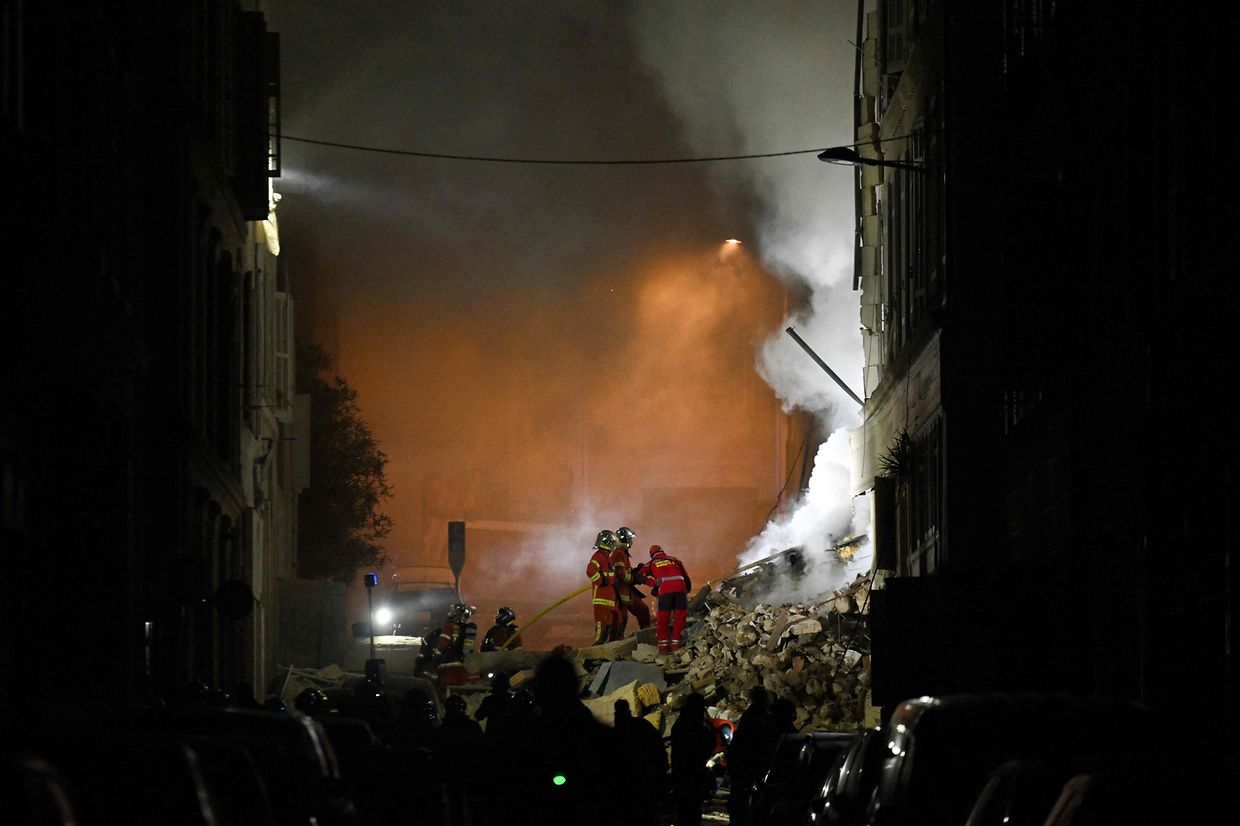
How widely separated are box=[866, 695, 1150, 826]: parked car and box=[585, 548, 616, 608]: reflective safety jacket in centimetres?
2253

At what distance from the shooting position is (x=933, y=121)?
26.0 m

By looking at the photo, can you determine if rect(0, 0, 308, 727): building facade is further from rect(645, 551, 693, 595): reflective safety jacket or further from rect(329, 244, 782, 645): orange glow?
rect(329, 244, 782, 645): orange glow

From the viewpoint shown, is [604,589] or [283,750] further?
[604,589]

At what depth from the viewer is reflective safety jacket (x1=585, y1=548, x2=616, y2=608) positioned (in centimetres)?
3300

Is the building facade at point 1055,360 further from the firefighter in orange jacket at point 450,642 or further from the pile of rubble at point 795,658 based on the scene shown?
the firefighter in orange jacket at point 450,642

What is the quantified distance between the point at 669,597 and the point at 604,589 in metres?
1.78

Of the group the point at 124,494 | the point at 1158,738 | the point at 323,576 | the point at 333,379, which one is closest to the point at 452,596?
the point at 323,576

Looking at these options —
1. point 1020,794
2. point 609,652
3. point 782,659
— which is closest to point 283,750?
point 1020,794

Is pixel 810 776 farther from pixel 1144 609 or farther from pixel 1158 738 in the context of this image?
pixel 1158 738

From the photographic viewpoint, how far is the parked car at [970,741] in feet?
31.6

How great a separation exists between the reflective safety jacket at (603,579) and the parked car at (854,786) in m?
20.5

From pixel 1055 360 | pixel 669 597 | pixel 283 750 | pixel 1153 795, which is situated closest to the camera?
pixel 1153 795

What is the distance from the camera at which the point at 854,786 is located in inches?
456

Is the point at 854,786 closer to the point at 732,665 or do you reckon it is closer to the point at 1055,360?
the point at 1055,360
